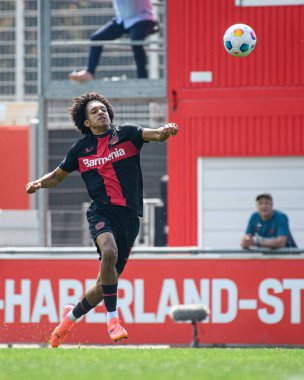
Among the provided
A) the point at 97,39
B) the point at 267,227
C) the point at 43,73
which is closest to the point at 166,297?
the point at 267,227

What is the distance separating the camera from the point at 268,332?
44.4 feet

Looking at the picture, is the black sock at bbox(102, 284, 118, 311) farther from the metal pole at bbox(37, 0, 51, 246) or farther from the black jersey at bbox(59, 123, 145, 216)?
the metal pole at bbox(37, 0, 51, 246)

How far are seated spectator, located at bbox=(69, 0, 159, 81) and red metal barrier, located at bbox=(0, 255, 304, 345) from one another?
5.11 m

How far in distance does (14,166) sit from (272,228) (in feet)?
24.5

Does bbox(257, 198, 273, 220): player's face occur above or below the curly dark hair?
below

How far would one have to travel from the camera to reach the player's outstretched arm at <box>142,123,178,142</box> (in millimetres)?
10328

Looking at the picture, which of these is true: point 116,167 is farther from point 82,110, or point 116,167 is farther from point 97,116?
point 82,110

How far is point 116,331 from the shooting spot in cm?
1059

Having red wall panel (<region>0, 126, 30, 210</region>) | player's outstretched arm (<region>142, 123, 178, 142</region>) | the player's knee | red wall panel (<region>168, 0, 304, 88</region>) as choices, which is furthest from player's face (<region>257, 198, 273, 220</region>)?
red wall panel (<region>0, 126, 30, 210</region>)

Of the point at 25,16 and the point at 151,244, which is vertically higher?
the point at 25,16

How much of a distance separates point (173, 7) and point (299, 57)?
196 centimetres

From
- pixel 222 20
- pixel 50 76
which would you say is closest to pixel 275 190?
pixel 222 20

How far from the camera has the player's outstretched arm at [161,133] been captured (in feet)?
33.9

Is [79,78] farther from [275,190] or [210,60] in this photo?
[275,190]
